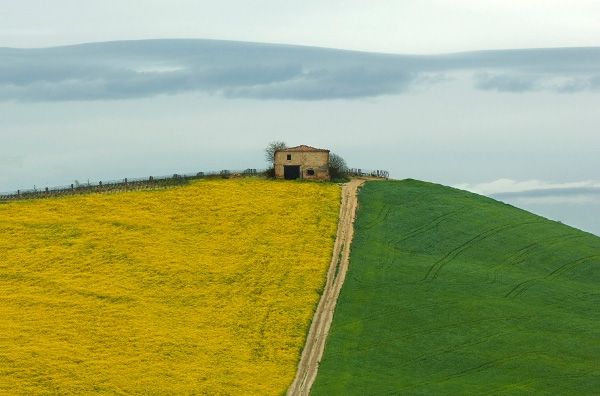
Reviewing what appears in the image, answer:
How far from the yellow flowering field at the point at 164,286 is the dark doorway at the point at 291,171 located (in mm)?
2973

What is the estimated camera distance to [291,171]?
12581 cm

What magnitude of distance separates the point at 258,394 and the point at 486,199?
58.6 metres

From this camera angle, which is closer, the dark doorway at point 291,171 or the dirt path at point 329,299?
the dirt path at point 329,299

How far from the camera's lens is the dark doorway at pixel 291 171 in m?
126

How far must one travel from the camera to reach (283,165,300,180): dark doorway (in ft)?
412

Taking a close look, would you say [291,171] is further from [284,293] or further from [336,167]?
[284,293]

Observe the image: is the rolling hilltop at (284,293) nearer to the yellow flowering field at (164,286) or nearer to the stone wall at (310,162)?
the yellow flowering field at (164,286)

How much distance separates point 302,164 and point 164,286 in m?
36.4

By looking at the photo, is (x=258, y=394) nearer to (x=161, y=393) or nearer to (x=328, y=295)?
(x=161, y=393)

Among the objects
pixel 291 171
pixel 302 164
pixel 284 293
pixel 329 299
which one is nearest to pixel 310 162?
pixel 302 164

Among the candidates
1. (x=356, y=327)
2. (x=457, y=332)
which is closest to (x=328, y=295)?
(x=356, y=327)

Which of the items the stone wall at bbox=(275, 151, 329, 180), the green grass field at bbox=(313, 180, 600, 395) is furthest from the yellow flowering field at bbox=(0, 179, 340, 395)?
the green grass field at bbox=(313, 180, 600, 395)

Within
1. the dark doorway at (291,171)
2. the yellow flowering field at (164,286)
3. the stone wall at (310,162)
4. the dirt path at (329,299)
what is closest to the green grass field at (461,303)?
the dirt path at (329,299)

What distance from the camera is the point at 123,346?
8075 cm
